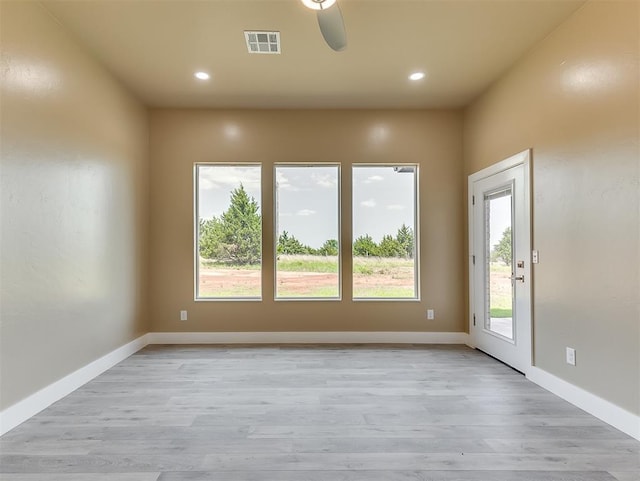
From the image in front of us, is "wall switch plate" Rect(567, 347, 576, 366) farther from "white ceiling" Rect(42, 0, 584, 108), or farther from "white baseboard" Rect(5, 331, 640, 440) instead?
"white ceiling" Rect(42, 0, 584, 108)

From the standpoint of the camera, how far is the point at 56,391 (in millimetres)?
2756

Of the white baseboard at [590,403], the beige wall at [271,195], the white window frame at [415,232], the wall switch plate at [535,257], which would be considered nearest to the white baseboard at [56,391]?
the beige wall at [271,195]

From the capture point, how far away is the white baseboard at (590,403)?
2.23m

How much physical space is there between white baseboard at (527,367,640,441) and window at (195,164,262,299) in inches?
126

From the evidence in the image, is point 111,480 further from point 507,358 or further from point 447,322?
point 447,322

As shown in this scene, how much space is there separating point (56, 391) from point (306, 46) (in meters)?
3.59

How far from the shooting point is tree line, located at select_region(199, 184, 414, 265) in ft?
15.0

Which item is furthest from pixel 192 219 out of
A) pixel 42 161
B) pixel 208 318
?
pixel 42 161

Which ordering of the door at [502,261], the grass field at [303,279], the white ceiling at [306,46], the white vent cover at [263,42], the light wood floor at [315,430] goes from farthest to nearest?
the grass field at [303,279], the door at [502,261], the white vent cover at [263,42], the white ceiling at [306,46], the light wood floor at [315,430]

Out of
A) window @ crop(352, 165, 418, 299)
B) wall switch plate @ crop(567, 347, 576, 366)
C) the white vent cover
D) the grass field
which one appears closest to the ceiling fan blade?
the white vent cover

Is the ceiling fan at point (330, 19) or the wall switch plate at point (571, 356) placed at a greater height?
the ceiling fan at point (330, 19)

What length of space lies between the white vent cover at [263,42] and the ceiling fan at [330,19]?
2.99 ft

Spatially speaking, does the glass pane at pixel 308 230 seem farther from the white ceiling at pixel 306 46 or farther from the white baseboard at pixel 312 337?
the white ceiling at pixel 306 46

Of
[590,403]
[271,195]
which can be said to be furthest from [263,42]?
[590,403]
